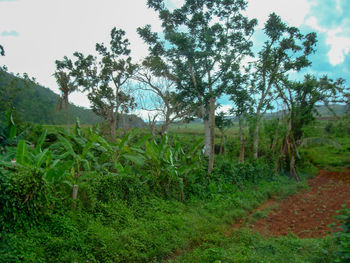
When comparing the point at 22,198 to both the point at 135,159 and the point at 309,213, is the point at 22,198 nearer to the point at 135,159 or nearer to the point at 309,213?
the point at 135,159

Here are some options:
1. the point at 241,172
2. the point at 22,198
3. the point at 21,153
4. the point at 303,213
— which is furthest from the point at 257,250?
the point at 241,172

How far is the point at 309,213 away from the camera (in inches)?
222

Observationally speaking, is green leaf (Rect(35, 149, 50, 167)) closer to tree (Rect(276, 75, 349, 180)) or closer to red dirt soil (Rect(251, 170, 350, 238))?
red dirt soil (Rect(251, 170, 350, 238))

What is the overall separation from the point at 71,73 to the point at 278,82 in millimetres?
13419

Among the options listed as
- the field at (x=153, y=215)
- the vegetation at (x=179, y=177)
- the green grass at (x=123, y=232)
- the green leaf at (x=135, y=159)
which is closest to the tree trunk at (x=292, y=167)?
the vegetation at (x=179, y=177)

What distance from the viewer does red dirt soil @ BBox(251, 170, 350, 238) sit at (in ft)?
15.1

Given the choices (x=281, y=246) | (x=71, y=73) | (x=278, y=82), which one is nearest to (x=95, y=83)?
(x=71, y=73)

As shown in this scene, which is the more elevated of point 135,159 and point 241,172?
point 135,159

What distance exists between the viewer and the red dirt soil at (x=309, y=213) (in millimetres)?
4613

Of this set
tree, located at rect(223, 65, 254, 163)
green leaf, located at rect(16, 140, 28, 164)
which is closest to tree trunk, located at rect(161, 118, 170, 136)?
tree, located at rect(223, 65, 254, 163)

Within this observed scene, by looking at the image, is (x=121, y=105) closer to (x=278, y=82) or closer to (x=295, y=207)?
(x=278, y=82)

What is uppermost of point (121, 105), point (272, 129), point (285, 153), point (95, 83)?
point (95, 83)

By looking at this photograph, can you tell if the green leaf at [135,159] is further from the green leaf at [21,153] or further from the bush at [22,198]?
the bush at [22,198]

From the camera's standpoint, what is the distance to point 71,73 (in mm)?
16422
